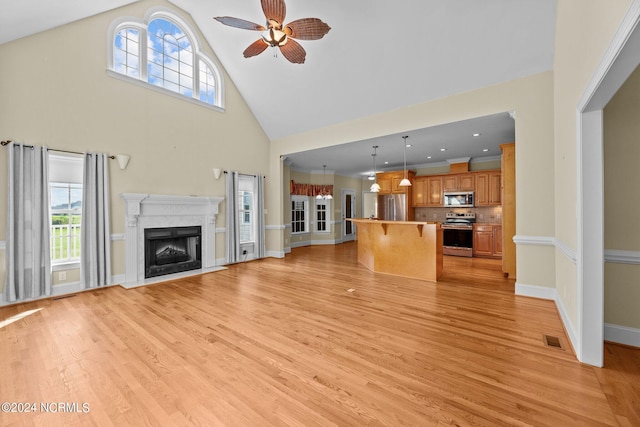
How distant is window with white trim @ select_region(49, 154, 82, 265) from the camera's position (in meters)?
4.19

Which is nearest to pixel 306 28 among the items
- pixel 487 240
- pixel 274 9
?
pixel 274 9

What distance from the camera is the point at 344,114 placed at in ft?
18.9

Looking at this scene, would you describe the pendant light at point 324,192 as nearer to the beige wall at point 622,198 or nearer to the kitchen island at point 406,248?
the kitchen island at point 406,248

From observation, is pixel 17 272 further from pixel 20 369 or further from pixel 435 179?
pixel 435 179

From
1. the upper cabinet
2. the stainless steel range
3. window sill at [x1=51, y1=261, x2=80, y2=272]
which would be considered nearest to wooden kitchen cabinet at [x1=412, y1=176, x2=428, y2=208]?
the upper cabinet

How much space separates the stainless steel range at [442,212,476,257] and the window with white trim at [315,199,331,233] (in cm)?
428

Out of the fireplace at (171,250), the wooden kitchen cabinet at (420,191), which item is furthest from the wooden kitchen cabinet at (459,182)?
the fireplace at (171,250)

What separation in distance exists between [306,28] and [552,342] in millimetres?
4327

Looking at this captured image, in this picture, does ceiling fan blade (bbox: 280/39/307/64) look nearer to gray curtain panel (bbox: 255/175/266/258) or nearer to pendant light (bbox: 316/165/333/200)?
gray curtain panel (bbox: 255/175/266/258)

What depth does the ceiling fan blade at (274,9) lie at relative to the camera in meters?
2.93

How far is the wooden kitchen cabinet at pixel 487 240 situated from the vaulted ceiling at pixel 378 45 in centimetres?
307

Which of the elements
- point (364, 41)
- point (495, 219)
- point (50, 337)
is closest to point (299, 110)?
point (364, 41)

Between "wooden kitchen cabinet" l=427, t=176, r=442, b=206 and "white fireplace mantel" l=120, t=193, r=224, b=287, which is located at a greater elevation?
"wooden kitchen cabinet" l=427, t=176, r=442, b=206

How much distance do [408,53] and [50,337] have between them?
5.80 meters
